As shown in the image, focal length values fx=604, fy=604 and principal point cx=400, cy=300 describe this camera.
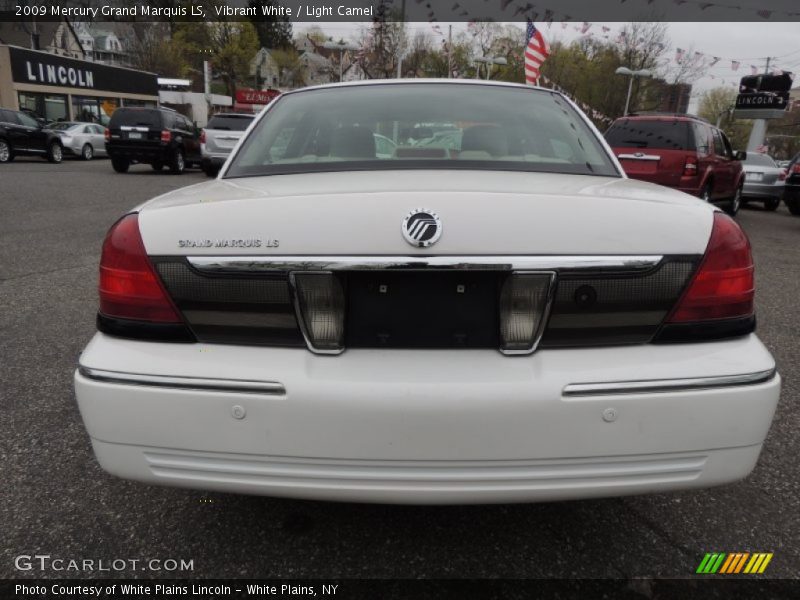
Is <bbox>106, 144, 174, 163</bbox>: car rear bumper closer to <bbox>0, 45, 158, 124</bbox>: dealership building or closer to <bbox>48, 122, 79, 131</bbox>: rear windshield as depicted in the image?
<bbox>48, 122, 79, 131</bbox>: rear windshield

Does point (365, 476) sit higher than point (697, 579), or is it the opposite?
point (365, 476)

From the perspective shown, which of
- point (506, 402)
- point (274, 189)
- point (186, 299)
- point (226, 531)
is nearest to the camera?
point (506, 402)

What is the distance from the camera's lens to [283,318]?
1582mm

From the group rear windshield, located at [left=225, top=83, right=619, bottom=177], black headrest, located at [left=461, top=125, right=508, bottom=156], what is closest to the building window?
rear windshield, located at [left=225, top=83, right=619, bottom=177]

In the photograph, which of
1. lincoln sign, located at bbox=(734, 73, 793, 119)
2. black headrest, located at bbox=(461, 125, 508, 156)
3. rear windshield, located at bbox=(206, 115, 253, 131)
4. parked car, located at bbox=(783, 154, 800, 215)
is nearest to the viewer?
black headrest, located at bbox=(461, 125, 508, 156)

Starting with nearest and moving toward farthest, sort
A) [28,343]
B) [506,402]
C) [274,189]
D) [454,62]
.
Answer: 1. [506,402]
2. [274,189]
3. [28,343]
4. [454,62]

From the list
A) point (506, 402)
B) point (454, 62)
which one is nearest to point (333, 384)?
point (506, 402)

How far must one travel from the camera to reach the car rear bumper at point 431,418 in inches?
59.1

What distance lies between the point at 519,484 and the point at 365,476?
0.40 metres

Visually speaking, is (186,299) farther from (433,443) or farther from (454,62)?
(454,62)

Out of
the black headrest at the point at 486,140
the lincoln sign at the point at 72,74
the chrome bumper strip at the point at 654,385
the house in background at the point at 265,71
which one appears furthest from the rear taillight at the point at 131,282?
the house in background at the point at 265,71

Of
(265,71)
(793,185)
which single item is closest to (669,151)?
(793,185)

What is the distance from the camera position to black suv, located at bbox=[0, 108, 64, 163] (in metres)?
17.7

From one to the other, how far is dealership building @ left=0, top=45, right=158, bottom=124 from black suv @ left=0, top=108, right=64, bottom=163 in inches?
513
